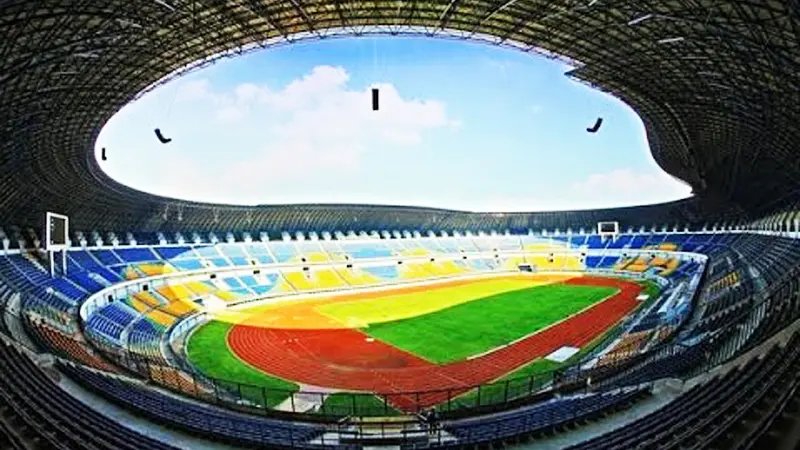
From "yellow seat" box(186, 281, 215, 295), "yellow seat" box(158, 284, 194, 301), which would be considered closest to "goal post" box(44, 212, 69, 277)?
"yellow seat" box(158, 284, 194, 301)

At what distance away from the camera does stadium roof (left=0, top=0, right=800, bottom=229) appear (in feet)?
65.8

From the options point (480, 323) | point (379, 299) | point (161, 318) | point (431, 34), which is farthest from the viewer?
point (379, 299)

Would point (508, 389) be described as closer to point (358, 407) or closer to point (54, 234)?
point (358, 407)

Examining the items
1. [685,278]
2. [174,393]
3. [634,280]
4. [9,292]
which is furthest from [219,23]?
[634,280]

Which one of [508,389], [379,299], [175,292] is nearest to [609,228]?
[379,299]

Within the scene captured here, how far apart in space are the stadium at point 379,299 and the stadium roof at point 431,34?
0.14m

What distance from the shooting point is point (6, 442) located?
25.5 ft

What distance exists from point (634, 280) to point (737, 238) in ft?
35.1

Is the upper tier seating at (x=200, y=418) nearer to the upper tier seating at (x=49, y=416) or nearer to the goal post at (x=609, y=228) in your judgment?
the upper tier seating at (x=49, y=416)

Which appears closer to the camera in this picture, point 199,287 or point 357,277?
point 199,287

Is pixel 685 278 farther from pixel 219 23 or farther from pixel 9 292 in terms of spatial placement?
pixel 9 292

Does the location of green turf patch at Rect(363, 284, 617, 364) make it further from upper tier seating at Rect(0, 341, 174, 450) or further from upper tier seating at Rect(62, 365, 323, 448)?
upper tier seating at Rect(0, 341, 174, 450)

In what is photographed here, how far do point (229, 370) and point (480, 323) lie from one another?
19.0 m

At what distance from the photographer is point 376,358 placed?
32.4 metres
